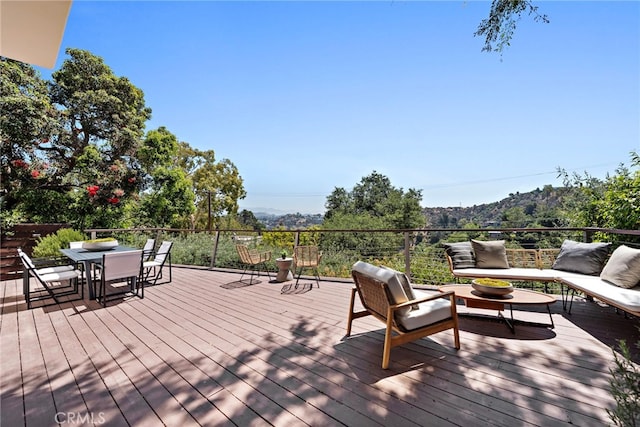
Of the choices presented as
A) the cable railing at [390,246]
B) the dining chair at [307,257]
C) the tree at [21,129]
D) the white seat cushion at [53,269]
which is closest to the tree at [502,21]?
the cable railing at [390,246]

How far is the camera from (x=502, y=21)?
299 centimetres

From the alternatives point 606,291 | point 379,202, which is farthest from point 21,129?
point 379,202

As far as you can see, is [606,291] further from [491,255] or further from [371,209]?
[371,209]

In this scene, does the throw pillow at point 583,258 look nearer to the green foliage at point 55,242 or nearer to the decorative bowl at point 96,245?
the decorative bowl at point 96,245

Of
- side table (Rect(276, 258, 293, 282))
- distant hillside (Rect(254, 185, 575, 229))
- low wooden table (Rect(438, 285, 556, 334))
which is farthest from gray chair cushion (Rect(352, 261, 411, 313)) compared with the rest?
distant hillside (Rect(254, 185, 575, 229))

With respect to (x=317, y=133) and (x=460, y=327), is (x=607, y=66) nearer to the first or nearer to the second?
(x=460, y=327)

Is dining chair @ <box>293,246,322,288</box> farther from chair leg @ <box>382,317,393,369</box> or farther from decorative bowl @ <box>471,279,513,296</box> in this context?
chair leg @ <box>382,317,393,369</box>

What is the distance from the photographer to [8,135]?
862 cm

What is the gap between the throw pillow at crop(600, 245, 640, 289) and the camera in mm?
3088

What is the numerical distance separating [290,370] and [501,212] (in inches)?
1147

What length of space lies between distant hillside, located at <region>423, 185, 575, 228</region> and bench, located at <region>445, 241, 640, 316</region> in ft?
36.2

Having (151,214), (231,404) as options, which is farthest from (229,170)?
(231,404)

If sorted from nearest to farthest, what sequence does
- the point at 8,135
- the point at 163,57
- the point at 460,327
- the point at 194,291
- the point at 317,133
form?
the point at 460,327, the point at 194,291, the point at 163,57, the point at 8,135, the point at 317,133

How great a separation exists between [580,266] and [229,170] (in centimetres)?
2131
